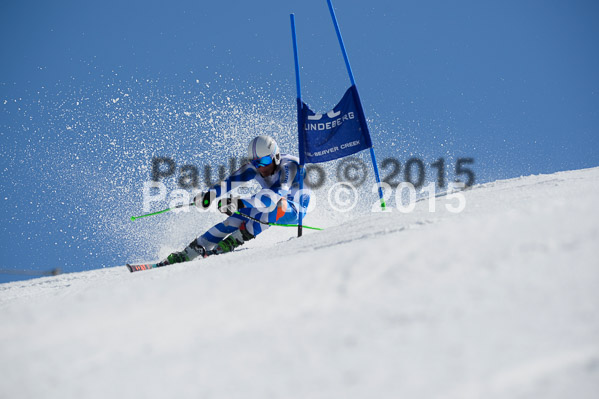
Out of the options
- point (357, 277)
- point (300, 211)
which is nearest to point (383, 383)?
point (357, 277)

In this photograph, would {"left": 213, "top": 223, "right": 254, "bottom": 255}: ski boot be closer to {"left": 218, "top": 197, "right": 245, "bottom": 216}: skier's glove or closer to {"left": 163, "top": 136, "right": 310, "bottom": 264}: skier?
{"left": 163, "top": 136, "right": 310, "bottom": 264}: skier

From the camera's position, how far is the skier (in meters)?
4.98

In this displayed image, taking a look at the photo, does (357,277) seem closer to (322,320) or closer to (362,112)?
(322,320)

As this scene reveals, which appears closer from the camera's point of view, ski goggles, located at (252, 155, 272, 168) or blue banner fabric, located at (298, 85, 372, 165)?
ski goggles, located at (252, 155, 272, 168)

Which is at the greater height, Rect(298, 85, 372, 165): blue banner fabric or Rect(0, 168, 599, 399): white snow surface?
Rect(298, 85, 372, 165): blue banner fabric

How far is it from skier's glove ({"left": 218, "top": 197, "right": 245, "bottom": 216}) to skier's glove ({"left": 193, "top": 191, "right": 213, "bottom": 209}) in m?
0.13

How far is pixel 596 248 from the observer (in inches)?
58.4

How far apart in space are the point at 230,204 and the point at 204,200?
409mm

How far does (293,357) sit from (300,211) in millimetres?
4158

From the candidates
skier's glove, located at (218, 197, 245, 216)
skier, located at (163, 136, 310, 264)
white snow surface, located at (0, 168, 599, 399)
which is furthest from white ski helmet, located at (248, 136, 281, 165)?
white snow surface, located at (0, 168, 599, 399)

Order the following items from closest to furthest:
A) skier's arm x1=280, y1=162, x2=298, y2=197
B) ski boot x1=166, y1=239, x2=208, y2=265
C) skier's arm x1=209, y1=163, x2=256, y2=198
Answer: ski boot x1=166, y1=239, x2=208, y2=265
skier's arm x1=280, y1=162, x2=298, y2=197
skier's arm x1=209, y1=163, x2=256, y2=198

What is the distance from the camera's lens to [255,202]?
16.4ft

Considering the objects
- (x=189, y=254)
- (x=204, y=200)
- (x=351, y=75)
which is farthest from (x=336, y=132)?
(x=189, y=254)

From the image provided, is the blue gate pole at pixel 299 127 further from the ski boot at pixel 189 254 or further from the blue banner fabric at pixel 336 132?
the ski boot at pixel 189 254
